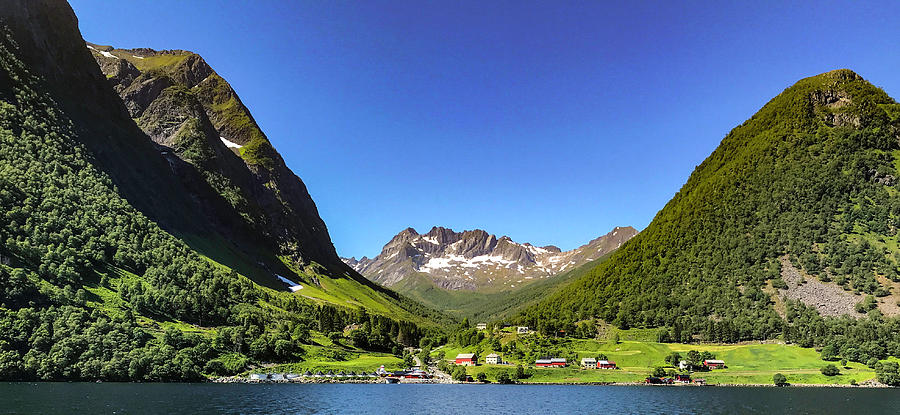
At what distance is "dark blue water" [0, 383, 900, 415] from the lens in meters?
84.6

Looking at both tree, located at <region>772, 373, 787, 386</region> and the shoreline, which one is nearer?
the shoreline

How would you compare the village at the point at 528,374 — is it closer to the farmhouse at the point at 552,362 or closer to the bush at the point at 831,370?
the farmhouse at the point at 552,362

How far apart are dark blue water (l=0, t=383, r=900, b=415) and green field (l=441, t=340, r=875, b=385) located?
23.1 m

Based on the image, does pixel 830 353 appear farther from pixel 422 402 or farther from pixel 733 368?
pixel 422 402

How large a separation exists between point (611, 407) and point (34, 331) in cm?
15366

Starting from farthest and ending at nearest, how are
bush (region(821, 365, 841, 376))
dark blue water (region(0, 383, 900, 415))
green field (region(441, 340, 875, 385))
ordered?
green field (region(441, 340, 875, 385)) → bush (region(821, 365, 841, 376)) → dark blue water (region(0, 383, 900, 415))

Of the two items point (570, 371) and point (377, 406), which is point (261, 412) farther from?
point (570, 371)

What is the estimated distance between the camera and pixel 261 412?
8188cm

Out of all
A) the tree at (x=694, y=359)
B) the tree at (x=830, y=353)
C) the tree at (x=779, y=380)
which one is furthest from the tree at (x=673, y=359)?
the tree at (x=830, y=353)

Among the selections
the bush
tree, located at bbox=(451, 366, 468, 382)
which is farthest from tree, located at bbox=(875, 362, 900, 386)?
tree, located at bbox=(451, 366, 468, 382)

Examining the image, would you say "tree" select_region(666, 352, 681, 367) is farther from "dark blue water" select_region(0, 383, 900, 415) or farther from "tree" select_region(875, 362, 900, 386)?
"tree" select_region(875, 362, 900, 386)

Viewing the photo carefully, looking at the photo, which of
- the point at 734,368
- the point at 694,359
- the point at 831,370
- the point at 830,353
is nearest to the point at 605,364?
the point at 694,359

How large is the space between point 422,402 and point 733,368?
125m

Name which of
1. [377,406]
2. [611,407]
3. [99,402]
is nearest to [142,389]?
[99,402]
